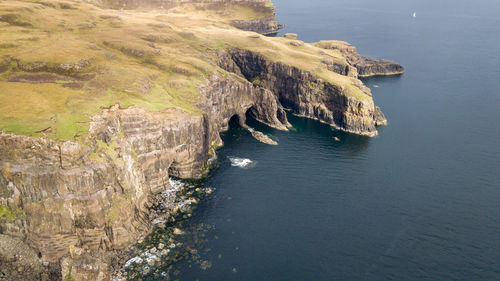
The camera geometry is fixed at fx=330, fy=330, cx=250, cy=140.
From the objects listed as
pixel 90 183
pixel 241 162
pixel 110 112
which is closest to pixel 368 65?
pixel 241 162

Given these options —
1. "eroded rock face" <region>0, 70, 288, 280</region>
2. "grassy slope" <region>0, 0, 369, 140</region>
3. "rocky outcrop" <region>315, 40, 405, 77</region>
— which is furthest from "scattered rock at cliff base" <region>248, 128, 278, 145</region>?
"rocky outcrop" <region>315, 40, 405, 77</region>

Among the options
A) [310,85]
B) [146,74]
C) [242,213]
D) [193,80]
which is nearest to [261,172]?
[242,213]

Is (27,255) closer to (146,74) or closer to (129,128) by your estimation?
(129,128)

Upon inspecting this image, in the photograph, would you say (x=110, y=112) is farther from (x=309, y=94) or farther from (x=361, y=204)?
(x=309, y=94)

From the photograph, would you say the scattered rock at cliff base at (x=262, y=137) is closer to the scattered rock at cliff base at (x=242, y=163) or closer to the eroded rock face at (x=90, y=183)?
the scattered rock at cliff base at (x=242, y=163)

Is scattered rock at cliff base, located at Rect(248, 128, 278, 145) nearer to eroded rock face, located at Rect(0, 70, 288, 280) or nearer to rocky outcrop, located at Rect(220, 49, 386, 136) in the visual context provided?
rocky outcrop, located at Rect(220, 49, 386, 136)
